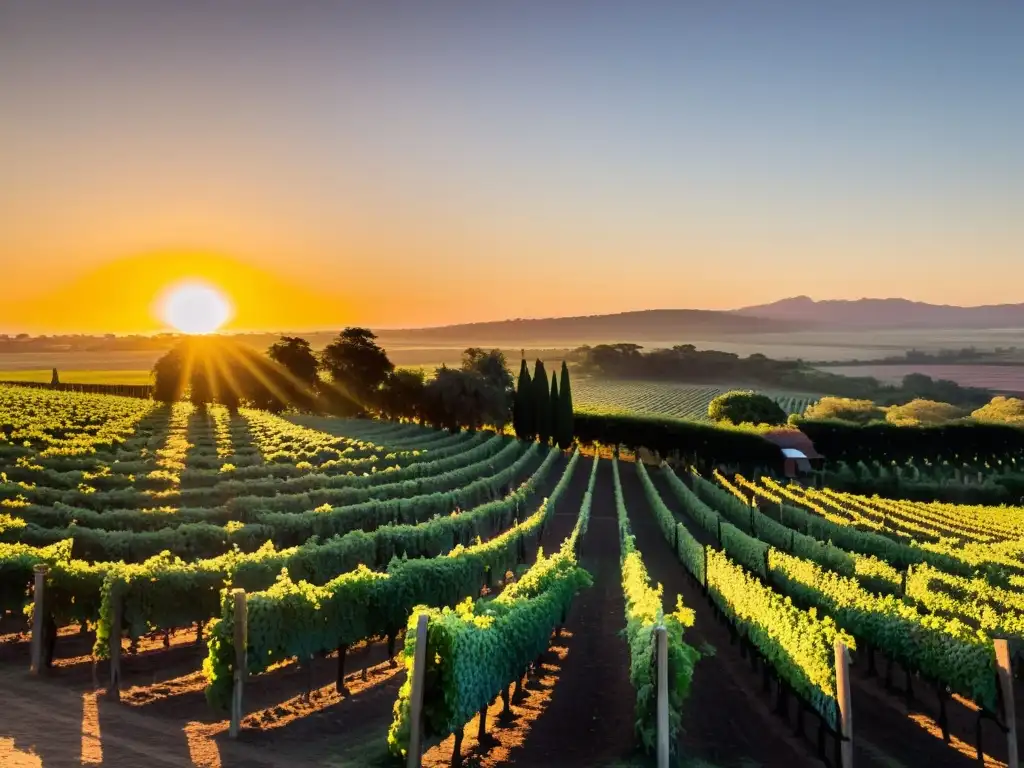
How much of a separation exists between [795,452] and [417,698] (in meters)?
60.3

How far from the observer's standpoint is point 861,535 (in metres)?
27.5

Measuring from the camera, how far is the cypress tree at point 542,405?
70.4 metres

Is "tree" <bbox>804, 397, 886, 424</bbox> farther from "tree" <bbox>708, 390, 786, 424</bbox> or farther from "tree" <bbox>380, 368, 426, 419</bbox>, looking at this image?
"tree" <bbox>380, 368, 426, 419</bbox>

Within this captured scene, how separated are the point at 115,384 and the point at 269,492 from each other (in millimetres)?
85857

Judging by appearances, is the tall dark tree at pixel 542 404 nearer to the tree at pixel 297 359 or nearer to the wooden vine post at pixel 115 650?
the tree at pixel 297 359

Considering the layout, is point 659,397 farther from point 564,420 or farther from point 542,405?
point 542,405

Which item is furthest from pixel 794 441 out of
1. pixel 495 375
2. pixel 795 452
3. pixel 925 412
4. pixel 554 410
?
pixel 925 412

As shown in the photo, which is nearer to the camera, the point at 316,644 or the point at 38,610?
the point at 316,644

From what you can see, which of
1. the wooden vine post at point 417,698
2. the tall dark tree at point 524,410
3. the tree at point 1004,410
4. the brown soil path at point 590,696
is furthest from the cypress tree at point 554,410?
the wooden vine post at point 417,698

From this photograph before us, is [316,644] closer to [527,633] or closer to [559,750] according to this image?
[527,633]

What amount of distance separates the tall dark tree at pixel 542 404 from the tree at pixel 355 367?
921 inches

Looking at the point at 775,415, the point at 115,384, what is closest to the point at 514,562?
the point at 775,415

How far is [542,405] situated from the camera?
70.5 m

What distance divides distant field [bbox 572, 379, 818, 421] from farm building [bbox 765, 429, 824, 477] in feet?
137
